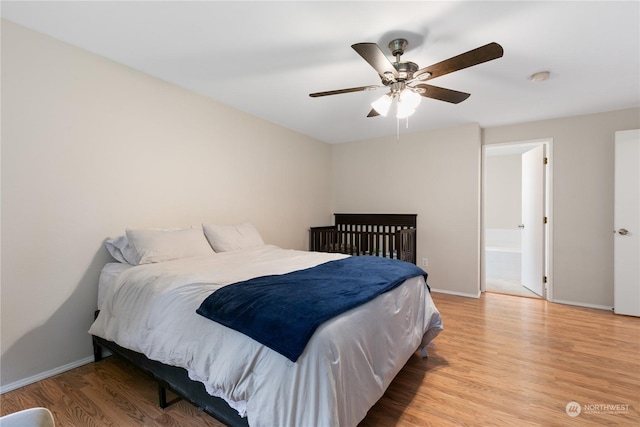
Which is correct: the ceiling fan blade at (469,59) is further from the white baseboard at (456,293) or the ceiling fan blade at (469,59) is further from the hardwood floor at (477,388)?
the white baseboard at (456,293)

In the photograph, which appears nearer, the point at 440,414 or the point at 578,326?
the point at 440,414

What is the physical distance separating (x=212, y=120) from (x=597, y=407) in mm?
3782

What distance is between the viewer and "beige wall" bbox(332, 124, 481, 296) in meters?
3.93

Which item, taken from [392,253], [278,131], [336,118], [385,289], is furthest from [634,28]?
[278,131]

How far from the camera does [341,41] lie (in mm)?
2023

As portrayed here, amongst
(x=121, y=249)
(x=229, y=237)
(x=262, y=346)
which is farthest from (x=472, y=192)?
(x=121, y=249)

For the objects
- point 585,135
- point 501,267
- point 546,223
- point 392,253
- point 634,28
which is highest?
point 634,28

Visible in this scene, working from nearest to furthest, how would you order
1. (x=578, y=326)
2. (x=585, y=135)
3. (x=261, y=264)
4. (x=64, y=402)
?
(x=64, y=402) < (x=261, y=264) < (x=578, y=326) < (x=585, y=135)

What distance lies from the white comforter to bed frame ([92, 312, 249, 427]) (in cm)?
7

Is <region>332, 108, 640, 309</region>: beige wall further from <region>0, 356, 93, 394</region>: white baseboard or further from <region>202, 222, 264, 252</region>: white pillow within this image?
<region>0, 356, 93, 394</region>: white baseboard

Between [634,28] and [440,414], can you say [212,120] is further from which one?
[634,28]

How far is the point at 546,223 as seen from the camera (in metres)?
3.82

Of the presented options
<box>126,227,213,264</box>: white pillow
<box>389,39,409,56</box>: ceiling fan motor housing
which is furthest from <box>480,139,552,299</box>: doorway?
<box>126,227,213,264</box>: white pillow

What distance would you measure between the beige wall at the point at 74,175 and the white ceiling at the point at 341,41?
21 centimetres
